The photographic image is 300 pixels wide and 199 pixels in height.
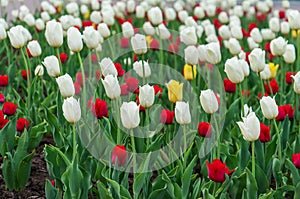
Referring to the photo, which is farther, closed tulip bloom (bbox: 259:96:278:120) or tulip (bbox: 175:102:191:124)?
closed tulip bloom (bbox: 259:96:278:120)

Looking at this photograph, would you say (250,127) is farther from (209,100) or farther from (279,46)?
(279,46)

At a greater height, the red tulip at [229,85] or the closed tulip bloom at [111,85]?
the closed tulip bloom at [111,85]

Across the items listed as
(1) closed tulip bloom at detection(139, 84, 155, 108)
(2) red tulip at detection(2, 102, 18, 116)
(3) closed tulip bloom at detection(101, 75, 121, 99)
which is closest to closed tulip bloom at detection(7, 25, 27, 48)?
(2) red tulip at detection(2, 102, 18, 116)

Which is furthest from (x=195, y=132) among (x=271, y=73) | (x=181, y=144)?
(x=271, y=73)

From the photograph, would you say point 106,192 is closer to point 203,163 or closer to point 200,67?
point 203,163

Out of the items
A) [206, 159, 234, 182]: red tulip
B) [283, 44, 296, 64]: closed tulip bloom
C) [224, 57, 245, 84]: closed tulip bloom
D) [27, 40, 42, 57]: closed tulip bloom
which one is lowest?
[206, 159, 234, 182]: red tulip

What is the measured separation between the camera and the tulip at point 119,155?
234 cm

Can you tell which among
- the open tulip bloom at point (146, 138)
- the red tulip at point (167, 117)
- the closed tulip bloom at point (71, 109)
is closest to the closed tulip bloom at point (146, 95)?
the open tulip bloom at point (146, 138)

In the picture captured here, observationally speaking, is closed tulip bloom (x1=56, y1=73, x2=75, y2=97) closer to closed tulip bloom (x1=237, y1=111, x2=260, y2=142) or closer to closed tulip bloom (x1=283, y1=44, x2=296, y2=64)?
closed tulip bloom (x1=237, y1=111, x2=260, y2=142)

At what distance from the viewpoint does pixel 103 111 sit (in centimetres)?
265

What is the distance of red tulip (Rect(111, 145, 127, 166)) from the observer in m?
2.34

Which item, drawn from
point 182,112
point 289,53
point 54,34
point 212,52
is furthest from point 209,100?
point 289,53

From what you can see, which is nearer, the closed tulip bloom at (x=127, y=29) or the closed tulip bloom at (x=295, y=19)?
the closed tulip bloom at (x=295, y=19)

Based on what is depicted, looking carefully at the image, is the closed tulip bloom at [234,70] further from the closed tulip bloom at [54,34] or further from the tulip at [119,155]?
the closed tulip bloom at [54,34]
